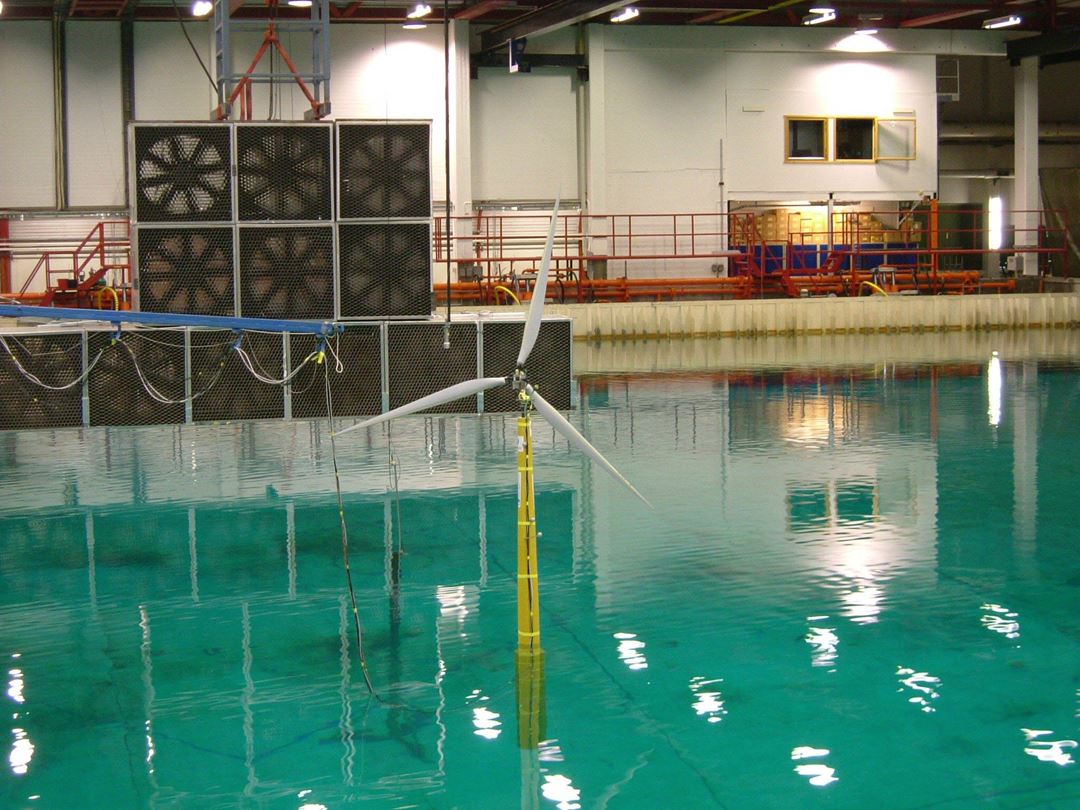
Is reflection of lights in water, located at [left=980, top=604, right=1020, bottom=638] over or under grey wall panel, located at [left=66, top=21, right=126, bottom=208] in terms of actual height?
under

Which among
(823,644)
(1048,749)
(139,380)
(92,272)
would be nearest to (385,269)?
(139,380)

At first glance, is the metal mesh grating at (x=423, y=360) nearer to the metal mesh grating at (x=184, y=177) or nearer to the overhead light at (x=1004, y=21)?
the metal mesh grating at (x=184, y=177)

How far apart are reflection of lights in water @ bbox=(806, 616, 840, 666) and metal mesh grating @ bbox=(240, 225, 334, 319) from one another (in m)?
6.58

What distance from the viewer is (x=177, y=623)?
31.6 feet

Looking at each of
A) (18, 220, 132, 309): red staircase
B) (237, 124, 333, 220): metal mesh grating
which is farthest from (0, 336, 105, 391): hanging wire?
(18, 220, 132, 309): red staircase

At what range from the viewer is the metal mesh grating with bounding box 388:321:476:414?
1377 centimetres

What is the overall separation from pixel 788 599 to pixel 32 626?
540 centimetres

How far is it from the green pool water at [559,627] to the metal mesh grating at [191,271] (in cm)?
204

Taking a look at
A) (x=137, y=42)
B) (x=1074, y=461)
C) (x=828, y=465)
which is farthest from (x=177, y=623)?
(x=137, y=42)

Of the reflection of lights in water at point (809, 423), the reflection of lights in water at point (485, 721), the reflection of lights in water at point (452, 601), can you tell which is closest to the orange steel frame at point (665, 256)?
the reflection of lights in water at point (809, 423)

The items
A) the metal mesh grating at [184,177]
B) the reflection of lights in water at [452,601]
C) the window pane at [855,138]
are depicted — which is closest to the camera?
the reflection of lights in water at [452,601]

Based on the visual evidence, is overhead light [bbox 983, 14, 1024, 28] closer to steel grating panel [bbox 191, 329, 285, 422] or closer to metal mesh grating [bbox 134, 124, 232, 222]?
metal mesh grating [bbox 134, 124, 232, 222]

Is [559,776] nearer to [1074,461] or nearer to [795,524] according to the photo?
[795,524]

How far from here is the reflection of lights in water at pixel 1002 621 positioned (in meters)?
9.15
